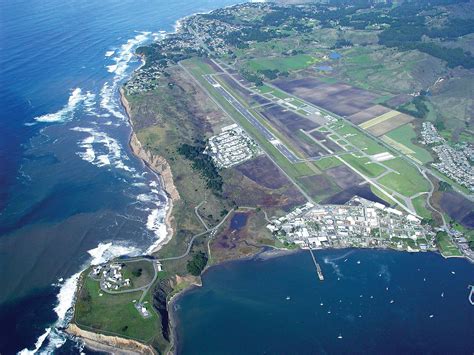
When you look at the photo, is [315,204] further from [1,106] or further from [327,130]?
[1,106]

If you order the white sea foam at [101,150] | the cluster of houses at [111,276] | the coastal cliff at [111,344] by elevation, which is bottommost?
the coastal cliff at [111,344]

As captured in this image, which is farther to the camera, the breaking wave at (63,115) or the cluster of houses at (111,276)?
the breaking wave at (63,115)

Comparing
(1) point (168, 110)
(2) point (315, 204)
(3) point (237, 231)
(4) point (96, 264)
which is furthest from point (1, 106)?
(2) point (315, 204)

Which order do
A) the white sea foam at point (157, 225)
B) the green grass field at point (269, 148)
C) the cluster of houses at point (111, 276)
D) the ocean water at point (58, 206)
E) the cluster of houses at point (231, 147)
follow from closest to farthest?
the ocean water at point (58, 206) < the cluster of houses at point (111, 276) < the white sea foam at point (157, 225) < the green grass field at point (269, 148) < the cluster of houses at point (231, 147)

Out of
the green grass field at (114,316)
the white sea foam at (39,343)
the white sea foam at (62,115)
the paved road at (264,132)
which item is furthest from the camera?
the white sea foam at (62,115)

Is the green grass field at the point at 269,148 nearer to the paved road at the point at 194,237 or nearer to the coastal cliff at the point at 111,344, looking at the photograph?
the paved road at the point at 194,237

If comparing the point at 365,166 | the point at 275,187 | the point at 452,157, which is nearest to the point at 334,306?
the point at 275,187

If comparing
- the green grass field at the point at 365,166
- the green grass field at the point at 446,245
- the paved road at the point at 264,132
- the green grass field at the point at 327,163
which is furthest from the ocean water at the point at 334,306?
the paved road at the point at 264,132
